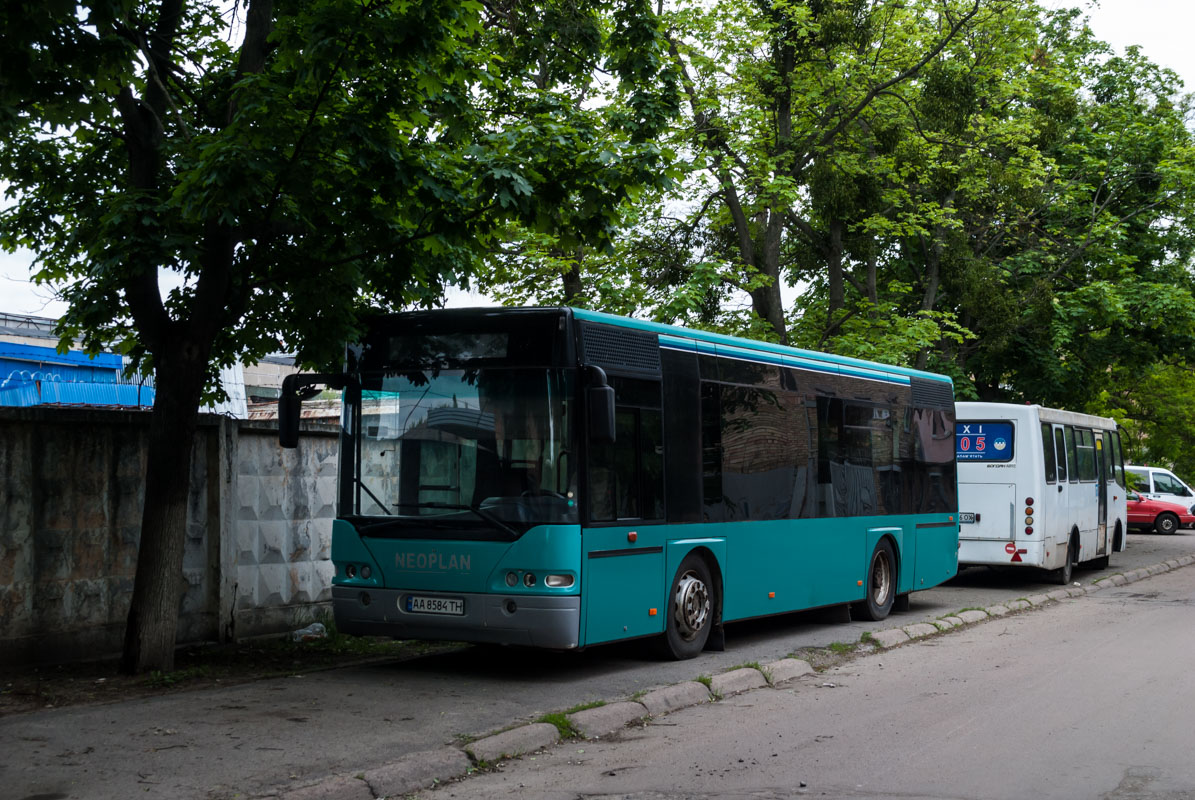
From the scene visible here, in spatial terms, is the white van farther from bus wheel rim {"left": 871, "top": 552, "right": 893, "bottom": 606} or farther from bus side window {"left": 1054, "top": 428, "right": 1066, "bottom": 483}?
bus wheel rim {"left": 871, "top": 552, "right": 893, "bottom": 606}

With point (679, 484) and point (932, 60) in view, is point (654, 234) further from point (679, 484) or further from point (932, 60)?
point (679, 484)

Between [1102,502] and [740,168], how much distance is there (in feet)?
31.6

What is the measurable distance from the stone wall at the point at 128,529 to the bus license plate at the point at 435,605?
95.6 inches

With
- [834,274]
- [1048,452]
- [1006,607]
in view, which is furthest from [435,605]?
[834,274]

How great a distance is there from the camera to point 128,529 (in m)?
10.4

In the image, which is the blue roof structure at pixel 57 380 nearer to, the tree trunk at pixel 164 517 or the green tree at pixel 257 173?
the green tree at pixel 257 173

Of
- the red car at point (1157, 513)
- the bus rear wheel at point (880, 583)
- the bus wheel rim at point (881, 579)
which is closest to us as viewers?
the bus rear wheel at point (880, 583)

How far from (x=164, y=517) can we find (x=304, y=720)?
2539 mm

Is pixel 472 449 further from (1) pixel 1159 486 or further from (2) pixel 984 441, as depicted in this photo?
(1) pixel 1159 486

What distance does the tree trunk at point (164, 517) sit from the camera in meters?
9.52

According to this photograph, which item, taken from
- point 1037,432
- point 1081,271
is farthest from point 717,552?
point 1081,271

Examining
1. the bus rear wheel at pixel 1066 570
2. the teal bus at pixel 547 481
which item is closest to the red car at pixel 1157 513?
the bus rear wheel at pixel 1066 570

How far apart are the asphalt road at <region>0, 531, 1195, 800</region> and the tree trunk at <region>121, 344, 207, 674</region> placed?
985mm

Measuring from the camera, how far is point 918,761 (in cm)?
720
